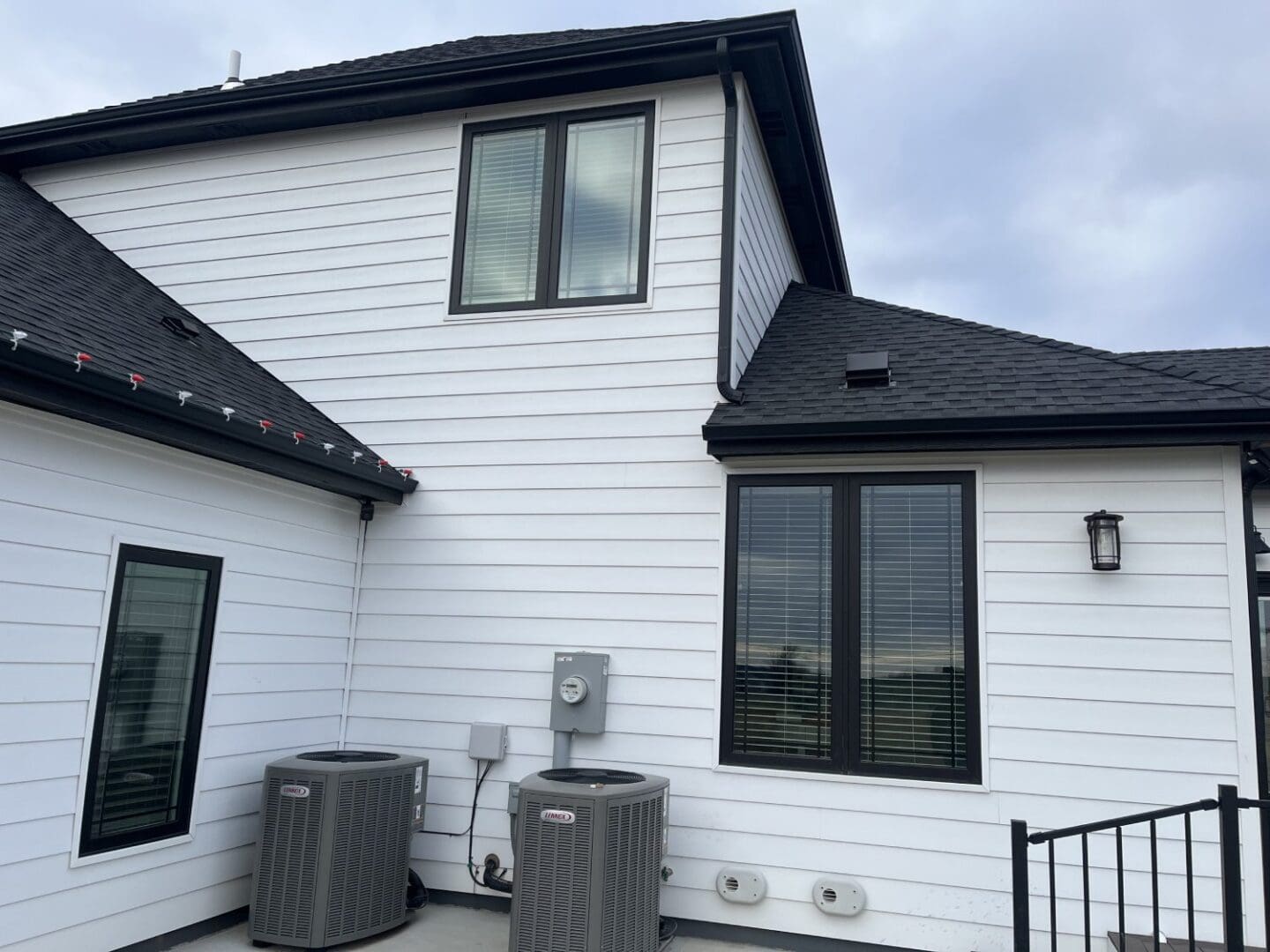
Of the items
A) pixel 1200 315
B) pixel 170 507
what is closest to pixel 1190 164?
pixel 1200 315

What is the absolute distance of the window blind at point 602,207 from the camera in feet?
16.5

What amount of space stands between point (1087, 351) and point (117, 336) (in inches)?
185

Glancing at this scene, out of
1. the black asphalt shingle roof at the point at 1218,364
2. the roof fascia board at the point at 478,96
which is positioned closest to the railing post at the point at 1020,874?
the black asphalt shingle roof at the point at 1218,364

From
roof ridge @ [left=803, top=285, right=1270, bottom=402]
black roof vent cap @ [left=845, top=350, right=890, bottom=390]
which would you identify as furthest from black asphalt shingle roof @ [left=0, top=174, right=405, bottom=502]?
roof ridge @ [left=803, top=285, right=1270, bottom=402]

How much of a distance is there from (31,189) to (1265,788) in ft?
26.1

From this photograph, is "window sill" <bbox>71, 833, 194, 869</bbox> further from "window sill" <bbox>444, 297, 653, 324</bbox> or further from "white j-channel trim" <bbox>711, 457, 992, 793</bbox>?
"window sill" <bbox>444, 297, 653, 324</bbox>

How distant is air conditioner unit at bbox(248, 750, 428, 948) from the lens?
3.96 m

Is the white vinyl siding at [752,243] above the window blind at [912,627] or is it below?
above

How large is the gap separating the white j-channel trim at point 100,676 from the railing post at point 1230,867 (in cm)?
394

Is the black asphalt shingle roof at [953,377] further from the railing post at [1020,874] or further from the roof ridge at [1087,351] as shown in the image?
the railing post at [1020,874]

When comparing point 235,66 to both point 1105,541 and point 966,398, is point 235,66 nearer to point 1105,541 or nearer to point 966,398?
point 966,398

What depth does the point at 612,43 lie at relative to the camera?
189 inches

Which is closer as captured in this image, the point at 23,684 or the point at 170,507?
the point at 23,684

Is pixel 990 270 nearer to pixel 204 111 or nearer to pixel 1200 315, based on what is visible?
pixel 1200 315
